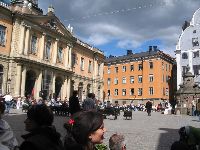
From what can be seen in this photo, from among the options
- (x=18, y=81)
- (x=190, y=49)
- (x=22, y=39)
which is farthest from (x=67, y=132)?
A: (x=190, y=49)

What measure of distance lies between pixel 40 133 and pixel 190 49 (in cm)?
5702

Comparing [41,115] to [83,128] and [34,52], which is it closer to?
[83,128]

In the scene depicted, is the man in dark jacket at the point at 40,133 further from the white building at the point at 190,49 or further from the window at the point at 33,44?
the white building at the point at 190,49

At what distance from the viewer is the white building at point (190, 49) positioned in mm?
56594

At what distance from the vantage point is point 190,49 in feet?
187

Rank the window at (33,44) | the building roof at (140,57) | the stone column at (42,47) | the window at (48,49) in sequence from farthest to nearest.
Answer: the building roof at (140,57) → the window at (48,49) → the stone column at (42,47) → the window at (33,44)

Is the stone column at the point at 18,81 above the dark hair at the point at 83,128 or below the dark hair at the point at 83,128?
above

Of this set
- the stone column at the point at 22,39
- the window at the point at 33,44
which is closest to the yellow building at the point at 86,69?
the window at the point at 33,44

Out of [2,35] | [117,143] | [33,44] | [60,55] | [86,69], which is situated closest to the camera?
[117,143]

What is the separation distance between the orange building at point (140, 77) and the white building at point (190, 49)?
7.67 metres

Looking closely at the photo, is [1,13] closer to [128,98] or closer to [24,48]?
[24,48]

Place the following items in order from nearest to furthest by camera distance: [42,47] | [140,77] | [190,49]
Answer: [42,47], [190,49], [140,77]

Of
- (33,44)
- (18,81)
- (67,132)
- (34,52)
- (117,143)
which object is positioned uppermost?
(33,44)

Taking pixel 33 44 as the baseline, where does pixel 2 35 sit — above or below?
above
